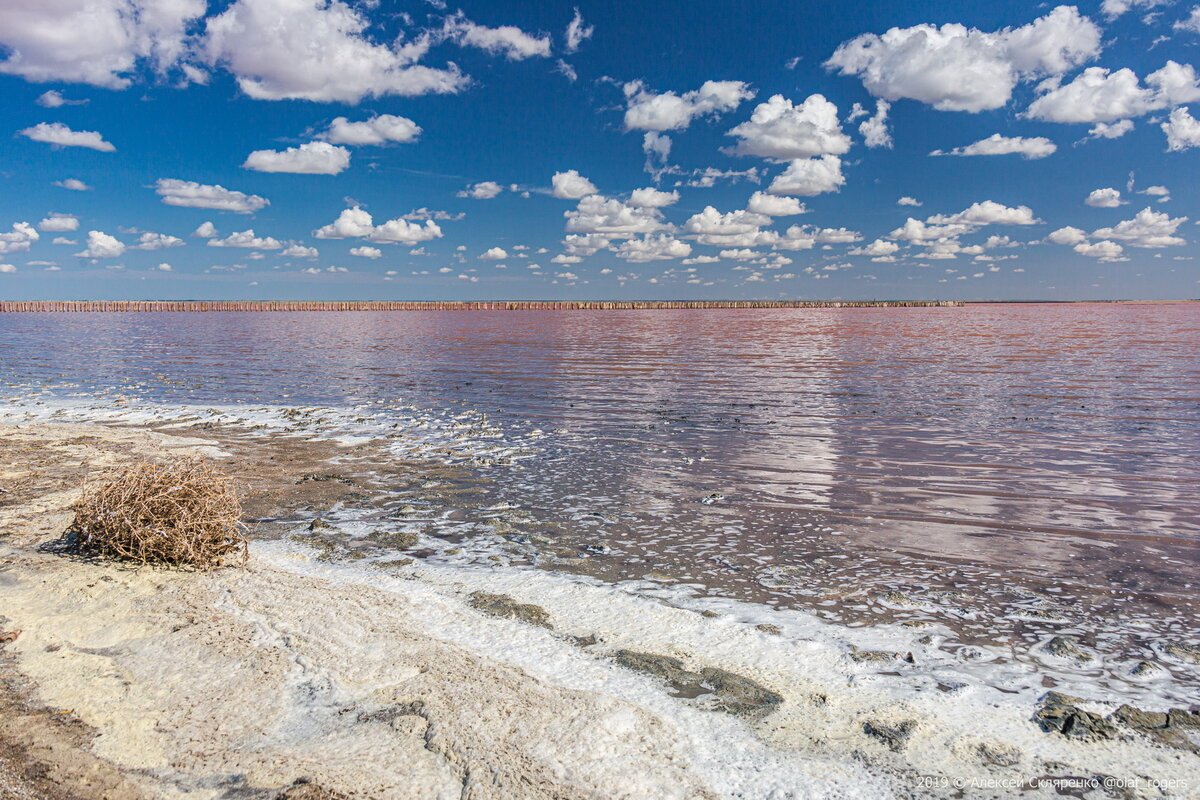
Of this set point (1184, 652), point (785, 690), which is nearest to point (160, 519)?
point (785, 690)

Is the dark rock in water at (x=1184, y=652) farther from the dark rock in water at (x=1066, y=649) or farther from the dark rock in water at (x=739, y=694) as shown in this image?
the dark rock in water at (x=739, y=694)

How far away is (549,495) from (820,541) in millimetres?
3983

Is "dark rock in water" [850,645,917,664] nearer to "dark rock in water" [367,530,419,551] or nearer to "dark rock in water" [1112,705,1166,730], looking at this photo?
"dark rock in water" [1112,705,1166,730]

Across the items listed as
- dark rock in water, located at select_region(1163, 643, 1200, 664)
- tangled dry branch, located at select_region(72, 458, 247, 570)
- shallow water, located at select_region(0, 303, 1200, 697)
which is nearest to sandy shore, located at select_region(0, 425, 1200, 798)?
tangled dry branch, located at select_region(72, 458, 247, 570)

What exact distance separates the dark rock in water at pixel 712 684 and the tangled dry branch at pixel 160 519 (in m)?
4.45

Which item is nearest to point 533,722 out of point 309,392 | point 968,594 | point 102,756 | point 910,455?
point 102,756

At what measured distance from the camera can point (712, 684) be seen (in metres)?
5.13

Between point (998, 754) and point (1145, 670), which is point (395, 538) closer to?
point (998, 754)

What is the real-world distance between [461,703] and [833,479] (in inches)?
309

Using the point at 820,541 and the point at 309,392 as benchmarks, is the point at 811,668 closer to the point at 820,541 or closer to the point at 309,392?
the point at 820,541

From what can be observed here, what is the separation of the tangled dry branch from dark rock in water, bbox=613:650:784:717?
14.6 ft

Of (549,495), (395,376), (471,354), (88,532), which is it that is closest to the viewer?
(88,532)

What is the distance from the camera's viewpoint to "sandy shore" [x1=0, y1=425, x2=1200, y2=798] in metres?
4.03

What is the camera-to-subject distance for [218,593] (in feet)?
21.7
